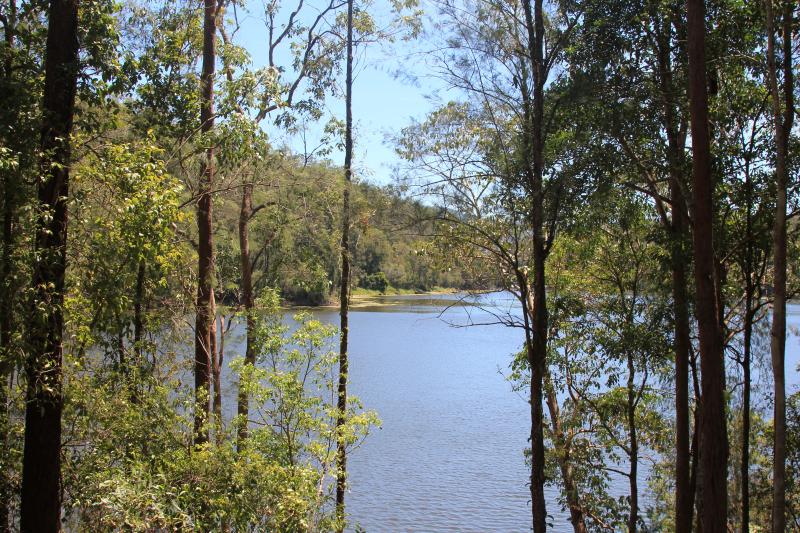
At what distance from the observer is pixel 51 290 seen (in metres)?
5.16

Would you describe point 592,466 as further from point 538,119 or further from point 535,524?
point 538,119

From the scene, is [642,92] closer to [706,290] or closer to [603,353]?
[706,290]

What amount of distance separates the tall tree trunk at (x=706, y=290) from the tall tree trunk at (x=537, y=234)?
1.98 m

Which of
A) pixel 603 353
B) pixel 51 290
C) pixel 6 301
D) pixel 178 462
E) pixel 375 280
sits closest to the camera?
pixel 6 301

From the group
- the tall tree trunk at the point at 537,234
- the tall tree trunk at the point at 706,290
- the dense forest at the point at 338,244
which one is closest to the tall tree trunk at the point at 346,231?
the dense forest at the point at 338,244

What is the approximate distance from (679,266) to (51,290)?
21.1 ft

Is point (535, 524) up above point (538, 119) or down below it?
below

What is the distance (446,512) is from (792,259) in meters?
7.98

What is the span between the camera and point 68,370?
6.54 metres

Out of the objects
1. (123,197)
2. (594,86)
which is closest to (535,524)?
(594,86)

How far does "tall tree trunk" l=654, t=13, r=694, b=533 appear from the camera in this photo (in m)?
7.86

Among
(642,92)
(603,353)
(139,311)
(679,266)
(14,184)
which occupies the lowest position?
(603,353)

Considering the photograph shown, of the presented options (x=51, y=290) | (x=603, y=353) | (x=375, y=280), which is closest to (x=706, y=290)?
(x=603, y=353)

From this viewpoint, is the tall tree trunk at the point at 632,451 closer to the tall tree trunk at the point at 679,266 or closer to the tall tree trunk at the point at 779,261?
the tall tree trunk at the point at 679,266
